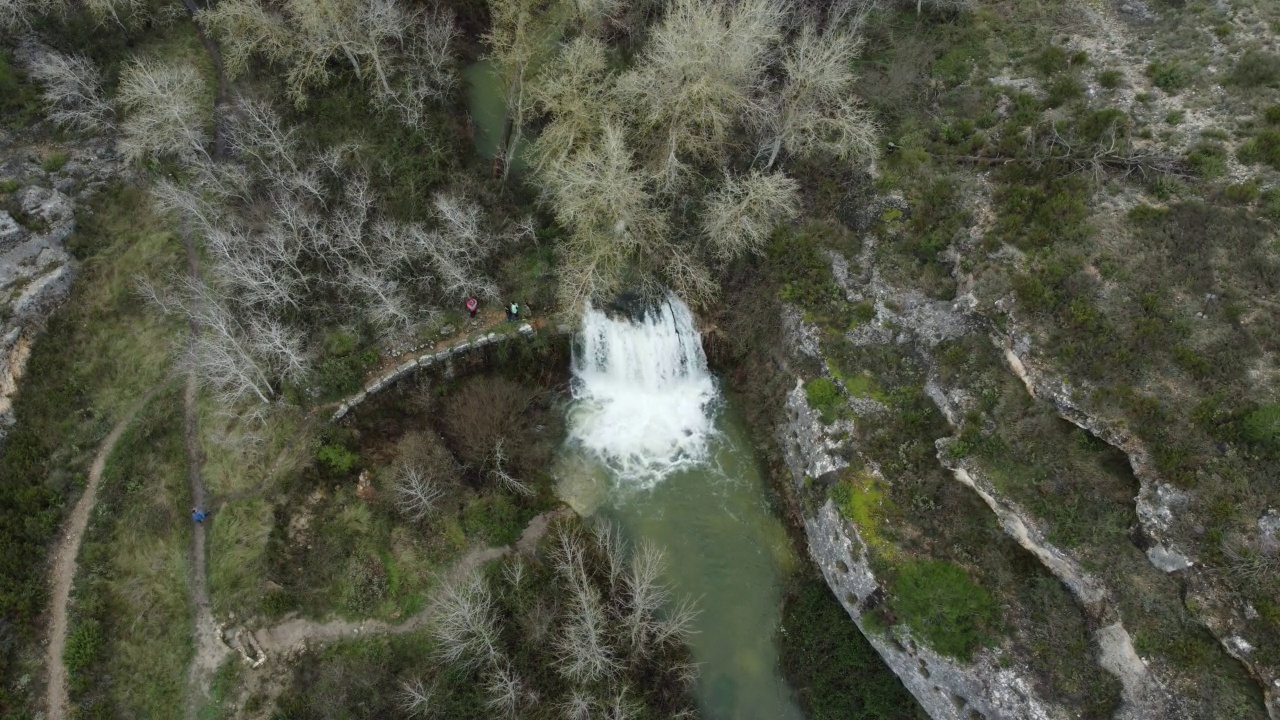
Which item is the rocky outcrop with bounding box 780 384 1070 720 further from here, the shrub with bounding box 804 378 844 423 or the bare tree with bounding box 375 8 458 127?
the bare tree with bounding box 375 8 458 127

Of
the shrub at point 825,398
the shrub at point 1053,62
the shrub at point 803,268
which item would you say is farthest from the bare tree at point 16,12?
the shrub at point 1053,62

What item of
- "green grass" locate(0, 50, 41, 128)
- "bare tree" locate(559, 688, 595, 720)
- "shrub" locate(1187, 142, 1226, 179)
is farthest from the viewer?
"green grass" locate(0, 50, 41, 128)

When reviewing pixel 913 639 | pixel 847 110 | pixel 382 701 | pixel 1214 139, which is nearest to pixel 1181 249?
pixel 1214 139

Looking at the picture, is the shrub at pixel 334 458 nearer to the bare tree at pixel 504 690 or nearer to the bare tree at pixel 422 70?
the bare tree at pixel 504 690

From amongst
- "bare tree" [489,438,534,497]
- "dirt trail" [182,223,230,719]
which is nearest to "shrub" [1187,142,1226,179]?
"bare tree" [489,438,534,497]

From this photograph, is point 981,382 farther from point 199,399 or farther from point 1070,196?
point 199,399

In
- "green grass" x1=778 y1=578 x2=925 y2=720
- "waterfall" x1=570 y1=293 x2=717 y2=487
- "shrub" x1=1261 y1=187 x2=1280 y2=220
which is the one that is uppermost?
"shrub" x1=1261 y1=187 x2=1280 y2=220
